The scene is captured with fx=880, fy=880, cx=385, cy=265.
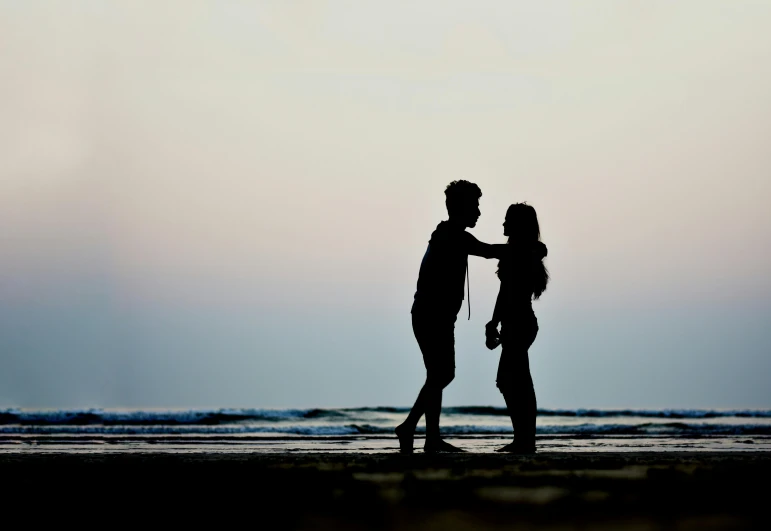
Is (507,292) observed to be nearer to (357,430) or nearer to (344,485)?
(344,485)

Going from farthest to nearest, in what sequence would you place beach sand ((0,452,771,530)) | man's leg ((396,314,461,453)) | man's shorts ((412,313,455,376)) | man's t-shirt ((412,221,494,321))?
man's t-shirt ((412,221,494,321)), man's shorts ((412,313,455,376)), man's leg ((396,314,461,453)), beach sand ((0,452,771,530))

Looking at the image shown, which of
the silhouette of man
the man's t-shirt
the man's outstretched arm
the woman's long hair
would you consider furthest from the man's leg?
the woman's long hair

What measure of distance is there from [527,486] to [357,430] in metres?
16.7

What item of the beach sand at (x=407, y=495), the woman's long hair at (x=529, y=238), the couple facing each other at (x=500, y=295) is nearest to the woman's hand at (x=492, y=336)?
the couple facing each other at (x=500, y=295)

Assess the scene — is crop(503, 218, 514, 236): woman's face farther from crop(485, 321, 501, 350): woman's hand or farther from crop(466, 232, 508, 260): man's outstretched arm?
crop(485, 321, 501, 350): woman's hand

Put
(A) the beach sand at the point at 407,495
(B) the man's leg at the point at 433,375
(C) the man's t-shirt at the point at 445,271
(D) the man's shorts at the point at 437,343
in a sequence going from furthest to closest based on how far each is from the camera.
→ (C) the man's t-shirt at the point at 445,271
(D) the man's shorts at the point at 437,343
(B) the man's leg at the point at 433,375
(A) the beach sand at the point at 407,495

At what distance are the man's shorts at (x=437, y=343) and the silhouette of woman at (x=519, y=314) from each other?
33cm

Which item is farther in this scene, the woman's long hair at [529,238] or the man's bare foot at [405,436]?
the woman's long hair at [529,238]

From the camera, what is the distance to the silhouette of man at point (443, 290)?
7.47 metres

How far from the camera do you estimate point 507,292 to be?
25.1 ft

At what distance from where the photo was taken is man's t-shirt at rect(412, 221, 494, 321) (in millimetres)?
7566

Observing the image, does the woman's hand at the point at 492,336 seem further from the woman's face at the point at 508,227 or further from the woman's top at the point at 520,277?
the woman's face at the point at 508,227

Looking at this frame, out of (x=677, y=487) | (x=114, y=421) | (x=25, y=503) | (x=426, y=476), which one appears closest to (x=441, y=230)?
(x=426, y=476)

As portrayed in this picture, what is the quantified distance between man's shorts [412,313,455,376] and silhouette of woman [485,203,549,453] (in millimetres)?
327
